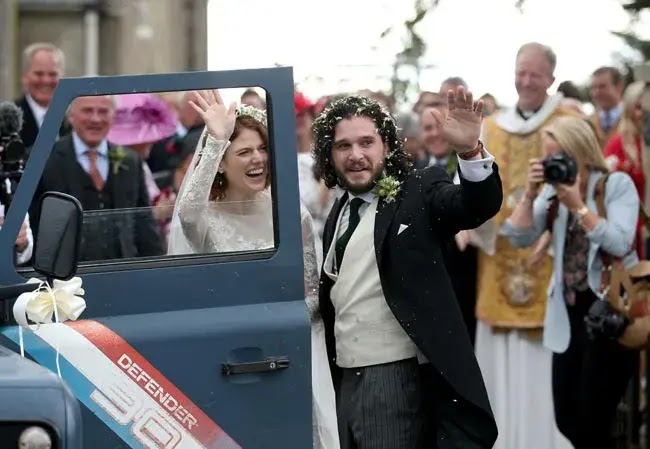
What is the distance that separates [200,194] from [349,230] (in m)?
0.68

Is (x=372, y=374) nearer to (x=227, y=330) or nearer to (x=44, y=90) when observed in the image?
(x=227, y=330)

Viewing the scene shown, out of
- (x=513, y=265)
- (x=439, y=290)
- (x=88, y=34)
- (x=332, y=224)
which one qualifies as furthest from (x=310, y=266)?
(x=88, y=34)

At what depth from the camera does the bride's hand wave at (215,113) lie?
196 inches

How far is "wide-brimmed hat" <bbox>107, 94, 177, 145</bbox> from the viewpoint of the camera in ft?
17.4

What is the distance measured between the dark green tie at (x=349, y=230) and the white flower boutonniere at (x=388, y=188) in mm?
115

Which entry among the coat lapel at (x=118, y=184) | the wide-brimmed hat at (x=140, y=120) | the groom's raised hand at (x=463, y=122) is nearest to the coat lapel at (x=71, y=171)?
the coat lapel at (x=118, y=184)

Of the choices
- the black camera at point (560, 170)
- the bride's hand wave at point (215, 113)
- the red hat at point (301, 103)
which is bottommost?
the black camera at point (560, 170)

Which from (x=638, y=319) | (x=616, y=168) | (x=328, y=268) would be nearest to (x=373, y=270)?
(x=328, y=268)

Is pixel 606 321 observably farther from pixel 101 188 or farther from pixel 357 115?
pixel 101 188

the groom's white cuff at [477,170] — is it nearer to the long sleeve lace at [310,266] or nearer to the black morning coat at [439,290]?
the black morning coat at [439,290]

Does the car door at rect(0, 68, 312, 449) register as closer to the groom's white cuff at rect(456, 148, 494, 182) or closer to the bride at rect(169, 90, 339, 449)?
the bride at rect(169, 90, 339, 449)

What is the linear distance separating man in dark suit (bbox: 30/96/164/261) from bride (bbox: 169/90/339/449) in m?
0.11

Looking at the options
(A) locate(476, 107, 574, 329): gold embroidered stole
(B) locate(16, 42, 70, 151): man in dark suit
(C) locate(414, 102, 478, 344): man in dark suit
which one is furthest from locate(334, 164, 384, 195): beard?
(C) locate(414, 102, 478, 344): man in dark suit

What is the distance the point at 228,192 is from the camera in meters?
5.14
